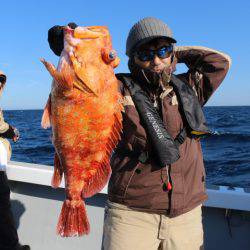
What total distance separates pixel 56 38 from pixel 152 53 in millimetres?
731

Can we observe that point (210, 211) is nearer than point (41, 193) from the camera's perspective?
Yes

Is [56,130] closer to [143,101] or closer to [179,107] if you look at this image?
[143,101]

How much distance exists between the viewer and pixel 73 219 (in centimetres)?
265

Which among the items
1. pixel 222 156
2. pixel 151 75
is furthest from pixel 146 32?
pixel 222 156

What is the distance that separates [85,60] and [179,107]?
3.35ft

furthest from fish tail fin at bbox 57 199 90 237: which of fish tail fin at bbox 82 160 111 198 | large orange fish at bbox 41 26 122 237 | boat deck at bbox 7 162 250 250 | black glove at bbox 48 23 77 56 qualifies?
boat deck at bbox 7 162 250 250

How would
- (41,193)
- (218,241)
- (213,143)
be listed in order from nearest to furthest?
(218,241), (41,193), (213,143)

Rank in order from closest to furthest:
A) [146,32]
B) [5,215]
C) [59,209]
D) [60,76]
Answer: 1. [60,76]
2. [146,32]
3. [5,215]
4. [59,209]

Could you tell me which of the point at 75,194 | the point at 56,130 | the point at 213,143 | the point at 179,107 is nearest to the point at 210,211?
the point at 179,107

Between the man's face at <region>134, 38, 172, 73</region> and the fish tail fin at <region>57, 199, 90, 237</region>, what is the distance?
1.12 m

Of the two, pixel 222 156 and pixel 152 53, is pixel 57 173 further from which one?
pixel 222 156

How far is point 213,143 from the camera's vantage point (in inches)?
719

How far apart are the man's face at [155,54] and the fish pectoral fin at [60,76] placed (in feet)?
2.64

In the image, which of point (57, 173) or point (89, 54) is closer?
point (89, 54)
